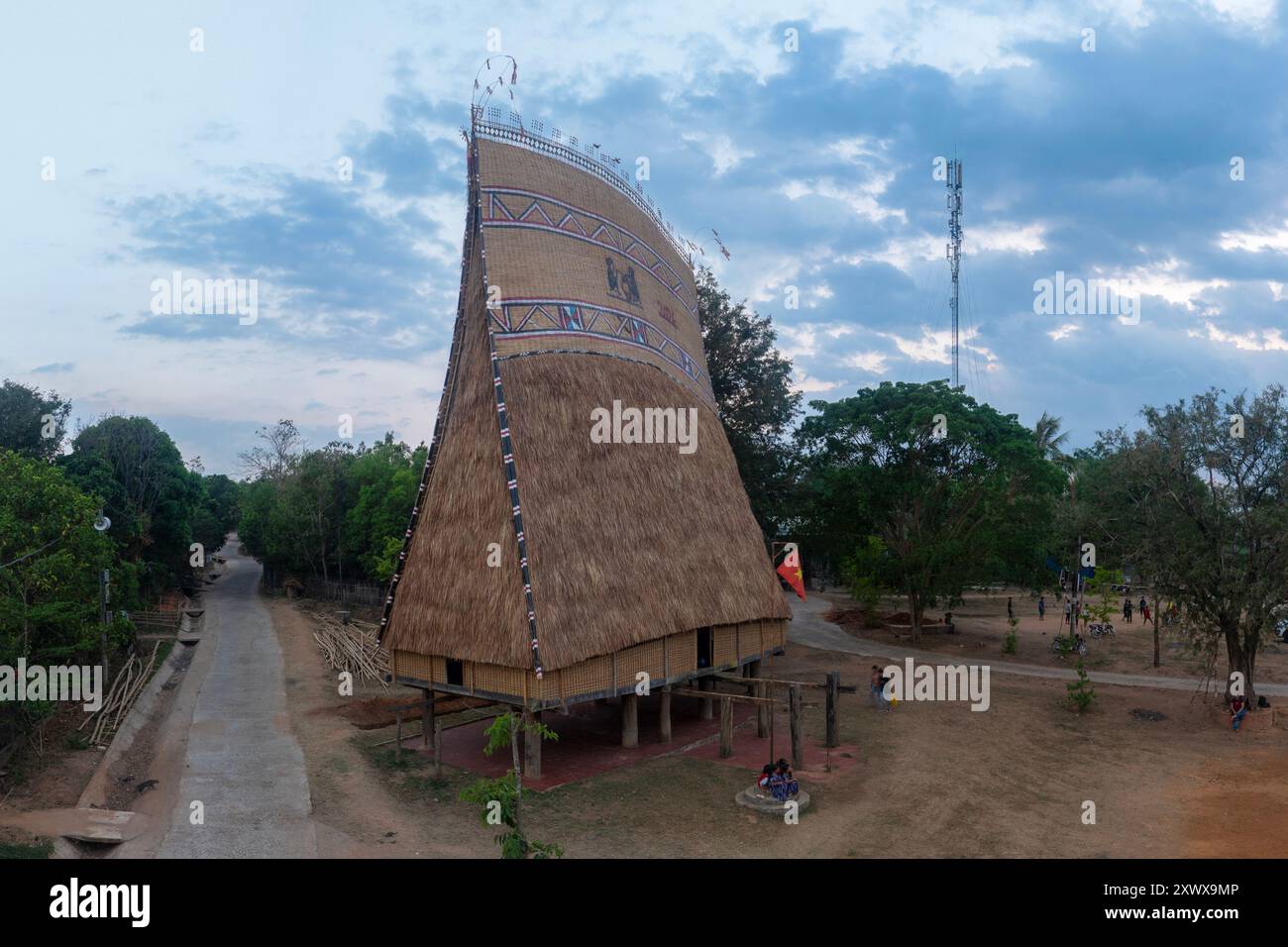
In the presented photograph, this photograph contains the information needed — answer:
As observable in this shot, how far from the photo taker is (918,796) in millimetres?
19594

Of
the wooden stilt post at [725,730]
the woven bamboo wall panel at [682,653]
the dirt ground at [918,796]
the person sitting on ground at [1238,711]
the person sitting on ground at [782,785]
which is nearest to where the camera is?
the dirt ground at [918,796]

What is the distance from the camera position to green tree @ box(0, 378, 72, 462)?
142 ft

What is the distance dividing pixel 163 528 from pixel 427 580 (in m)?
39.0

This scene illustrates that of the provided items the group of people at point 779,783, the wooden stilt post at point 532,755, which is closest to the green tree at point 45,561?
the wooden stilt post at point 532,755

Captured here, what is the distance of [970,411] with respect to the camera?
38500 millimetres

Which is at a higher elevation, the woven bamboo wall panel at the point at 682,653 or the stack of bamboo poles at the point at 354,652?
the woven bamboo wall panel at the point at 682,653

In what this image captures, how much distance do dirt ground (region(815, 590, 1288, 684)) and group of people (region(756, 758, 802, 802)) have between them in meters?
15.3

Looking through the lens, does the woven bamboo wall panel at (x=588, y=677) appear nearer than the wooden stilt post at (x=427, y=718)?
Yes

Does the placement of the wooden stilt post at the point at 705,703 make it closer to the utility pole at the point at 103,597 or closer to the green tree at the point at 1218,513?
the green tree at the point at 1218,513

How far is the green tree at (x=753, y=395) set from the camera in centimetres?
Answer: 4131

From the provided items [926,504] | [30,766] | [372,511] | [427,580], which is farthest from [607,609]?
[372,511]

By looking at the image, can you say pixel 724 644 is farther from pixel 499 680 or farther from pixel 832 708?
pixel 499 680

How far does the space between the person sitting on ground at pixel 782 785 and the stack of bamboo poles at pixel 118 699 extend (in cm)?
1807
